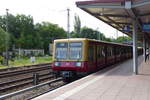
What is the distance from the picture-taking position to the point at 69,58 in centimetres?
1422

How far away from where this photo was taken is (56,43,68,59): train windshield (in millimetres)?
14469

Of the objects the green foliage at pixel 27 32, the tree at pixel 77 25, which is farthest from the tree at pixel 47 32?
the tree at pixel 77 25

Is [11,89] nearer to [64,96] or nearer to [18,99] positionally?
[18,99]

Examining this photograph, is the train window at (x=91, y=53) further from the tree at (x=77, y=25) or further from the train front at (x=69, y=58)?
the tree at (x=77, y=25)

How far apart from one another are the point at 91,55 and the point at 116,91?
5877mm

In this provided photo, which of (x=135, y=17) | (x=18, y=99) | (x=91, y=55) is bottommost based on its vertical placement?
(x=18, y=99)

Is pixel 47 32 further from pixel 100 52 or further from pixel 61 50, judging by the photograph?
pixel 61 50

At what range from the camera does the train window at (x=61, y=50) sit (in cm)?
1447

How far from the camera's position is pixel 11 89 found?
39.0ft

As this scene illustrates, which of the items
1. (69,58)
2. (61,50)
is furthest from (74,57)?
(61,50)

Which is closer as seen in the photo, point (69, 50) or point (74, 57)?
point (74, 57)

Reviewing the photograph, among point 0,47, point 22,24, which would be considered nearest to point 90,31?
point 22,24

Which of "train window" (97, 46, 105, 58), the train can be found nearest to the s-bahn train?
the train

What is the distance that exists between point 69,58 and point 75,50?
1.83ft
